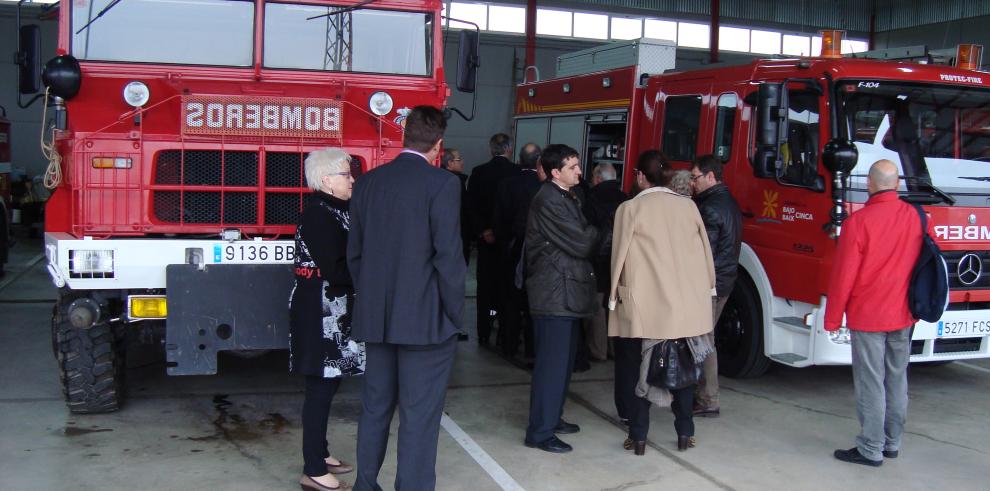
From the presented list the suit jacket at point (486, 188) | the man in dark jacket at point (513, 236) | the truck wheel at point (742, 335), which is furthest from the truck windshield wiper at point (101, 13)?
the truck wheel at point (742, 335)

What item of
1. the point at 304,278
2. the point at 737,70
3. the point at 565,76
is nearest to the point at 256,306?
the point at 304,278

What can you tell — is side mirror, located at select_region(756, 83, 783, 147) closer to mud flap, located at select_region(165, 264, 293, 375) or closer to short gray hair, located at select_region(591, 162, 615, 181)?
short gray hair, located at select_region(591, 162, 615, 181)

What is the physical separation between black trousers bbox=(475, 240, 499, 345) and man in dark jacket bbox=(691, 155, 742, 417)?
2.15 m

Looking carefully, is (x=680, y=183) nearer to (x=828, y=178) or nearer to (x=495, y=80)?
(x=828, y=178)

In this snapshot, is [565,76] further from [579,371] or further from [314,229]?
[314,229]

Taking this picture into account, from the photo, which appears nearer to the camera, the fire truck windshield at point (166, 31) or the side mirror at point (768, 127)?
the fire truck windshield at point (166, 31)

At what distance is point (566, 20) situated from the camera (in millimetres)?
21359

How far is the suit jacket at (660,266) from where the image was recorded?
5.06 m

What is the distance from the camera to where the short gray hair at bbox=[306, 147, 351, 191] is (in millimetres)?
4516

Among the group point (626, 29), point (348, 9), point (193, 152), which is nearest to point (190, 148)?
point (193, 152)

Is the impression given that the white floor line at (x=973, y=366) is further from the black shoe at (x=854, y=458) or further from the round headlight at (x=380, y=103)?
the round headlight at (x=380, y=103)

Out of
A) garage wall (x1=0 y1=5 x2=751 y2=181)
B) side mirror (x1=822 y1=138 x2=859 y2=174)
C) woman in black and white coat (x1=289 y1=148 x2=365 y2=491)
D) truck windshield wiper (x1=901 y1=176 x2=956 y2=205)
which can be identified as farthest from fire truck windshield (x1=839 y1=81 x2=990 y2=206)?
garage wall (x1=0 y1=5 x2=751 y2=181)

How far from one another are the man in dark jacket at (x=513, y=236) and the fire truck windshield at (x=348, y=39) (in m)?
1.27

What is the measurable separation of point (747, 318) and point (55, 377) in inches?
205
